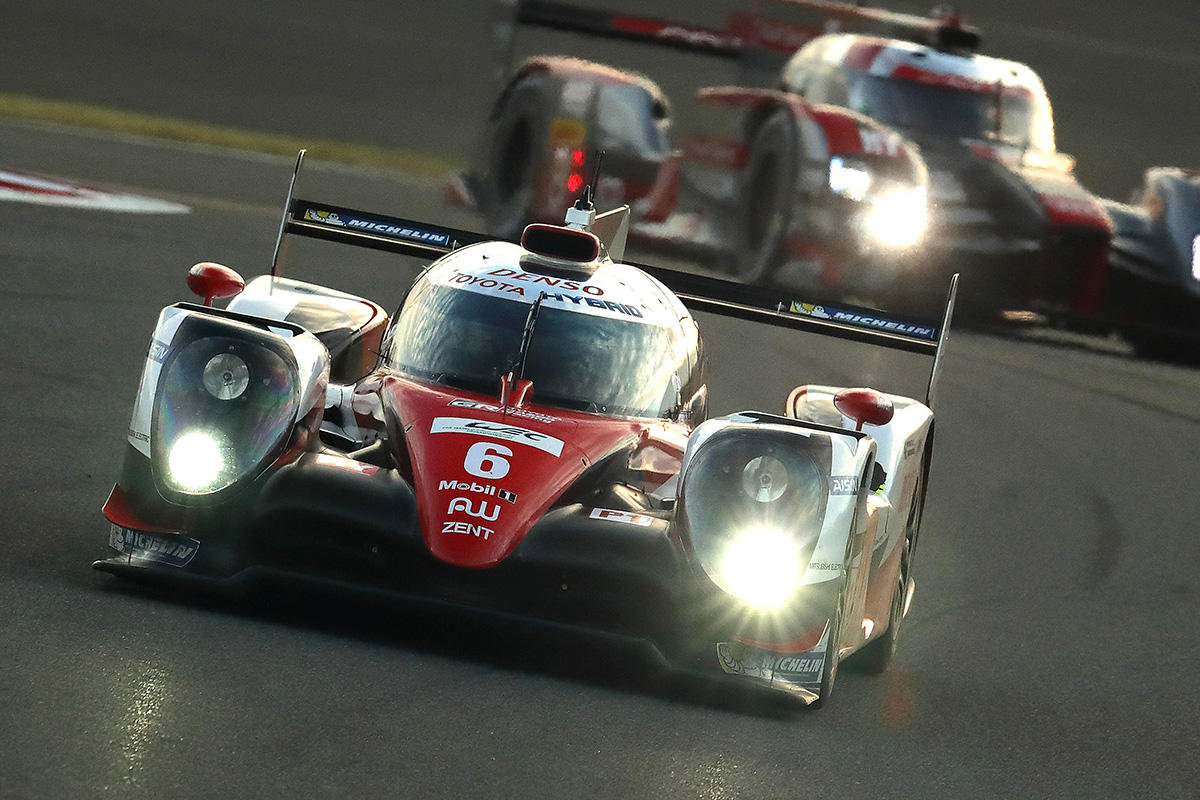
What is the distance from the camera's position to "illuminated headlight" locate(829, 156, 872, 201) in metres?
14.0

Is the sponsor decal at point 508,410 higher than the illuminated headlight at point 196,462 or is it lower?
higher

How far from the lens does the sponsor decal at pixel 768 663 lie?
5473mm

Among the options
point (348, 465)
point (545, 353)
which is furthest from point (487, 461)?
point (545, 353)

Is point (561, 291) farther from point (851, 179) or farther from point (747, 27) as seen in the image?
point (747, 27)

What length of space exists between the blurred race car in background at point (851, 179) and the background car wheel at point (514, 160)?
2cm

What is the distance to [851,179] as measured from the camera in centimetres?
1400

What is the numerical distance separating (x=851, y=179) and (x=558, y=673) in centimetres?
892

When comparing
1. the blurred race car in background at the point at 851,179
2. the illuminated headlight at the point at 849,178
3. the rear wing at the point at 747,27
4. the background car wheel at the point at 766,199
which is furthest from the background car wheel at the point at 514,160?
the illuminated headlight at the point at 849,178

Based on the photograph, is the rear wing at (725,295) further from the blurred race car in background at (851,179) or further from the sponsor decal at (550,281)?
the blurred race car in background at (851,179)

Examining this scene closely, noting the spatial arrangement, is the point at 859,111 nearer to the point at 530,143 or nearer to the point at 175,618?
the point at 530,143

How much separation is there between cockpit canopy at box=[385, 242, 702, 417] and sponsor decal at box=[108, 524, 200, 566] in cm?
99

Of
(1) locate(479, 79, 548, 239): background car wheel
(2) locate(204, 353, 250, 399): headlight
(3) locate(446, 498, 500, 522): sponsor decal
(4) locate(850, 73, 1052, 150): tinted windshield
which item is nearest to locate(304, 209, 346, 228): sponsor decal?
(2) locate(204, 353, 250, 399): headlight

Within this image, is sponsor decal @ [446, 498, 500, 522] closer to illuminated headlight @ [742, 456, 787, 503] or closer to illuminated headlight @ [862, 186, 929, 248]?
illuminated headlight @ [742, 456, 787, 503]

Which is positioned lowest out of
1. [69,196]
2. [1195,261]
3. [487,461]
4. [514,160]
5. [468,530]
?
[69,196]
